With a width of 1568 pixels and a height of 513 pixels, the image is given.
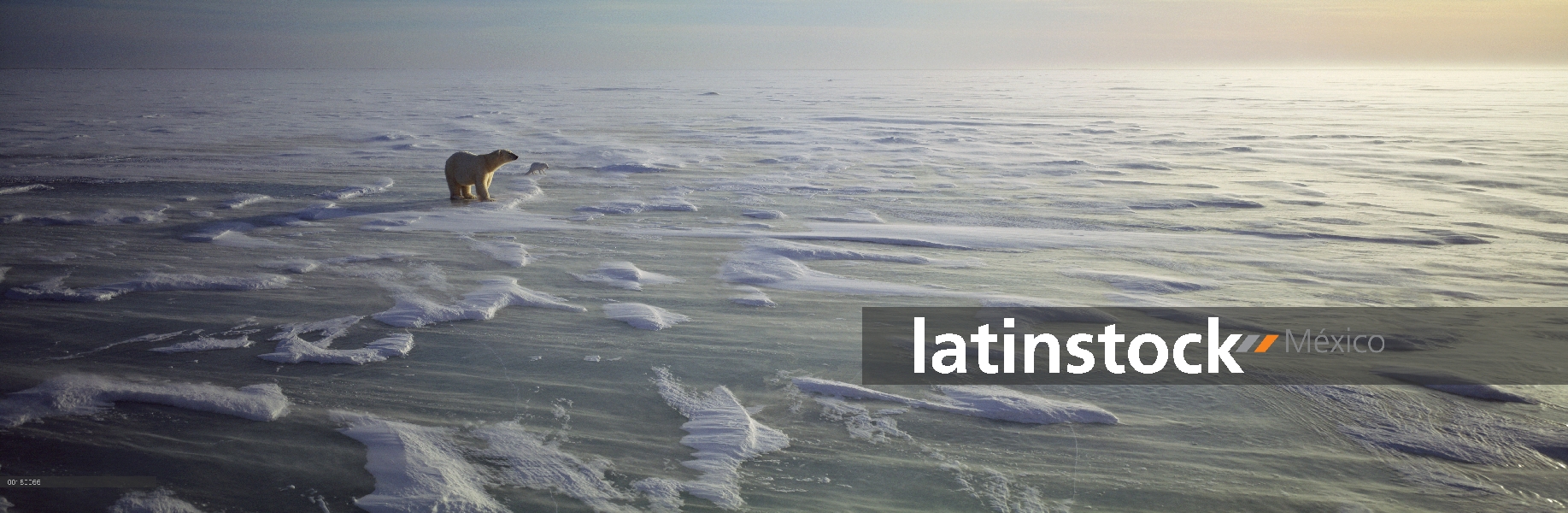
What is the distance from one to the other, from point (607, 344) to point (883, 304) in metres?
1.50

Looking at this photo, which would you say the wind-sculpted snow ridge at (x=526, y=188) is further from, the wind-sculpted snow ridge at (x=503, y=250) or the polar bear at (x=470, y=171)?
the wind-sculpted snow ridge at (x=503, y=250)

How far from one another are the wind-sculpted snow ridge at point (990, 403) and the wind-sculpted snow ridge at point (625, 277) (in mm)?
1723

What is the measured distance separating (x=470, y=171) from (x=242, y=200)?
6.85ft

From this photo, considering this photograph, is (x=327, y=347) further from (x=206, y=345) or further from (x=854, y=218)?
(x=854, y=218)

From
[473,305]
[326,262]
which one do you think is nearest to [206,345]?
[473,305]

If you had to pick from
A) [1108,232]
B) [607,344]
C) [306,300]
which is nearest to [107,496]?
[607,344]

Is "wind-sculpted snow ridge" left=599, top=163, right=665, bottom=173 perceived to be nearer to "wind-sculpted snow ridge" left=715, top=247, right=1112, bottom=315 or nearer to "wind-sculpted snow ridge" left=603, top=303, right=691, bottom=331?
"wind-sculpted snow ridge" left=715, top=247, right=1112, bottom=315

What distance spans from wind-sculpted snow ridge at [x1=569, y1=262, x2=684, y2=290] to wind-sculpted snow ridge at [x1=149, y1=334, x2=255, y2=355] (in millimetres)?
1745

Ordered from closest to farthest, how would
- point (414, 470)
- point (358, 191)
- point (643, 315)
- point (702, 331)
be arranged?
point (414, 470) < point (702, 331) < point (643, 315) < point (358, 191)

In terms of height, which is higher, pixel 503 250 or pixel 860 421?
pixel 503 250

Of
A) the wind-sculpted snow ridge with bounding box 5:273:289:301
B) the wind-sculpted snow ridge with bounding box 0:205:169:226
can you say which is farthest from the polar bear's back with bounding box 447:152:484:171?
the wind-sculpted snow ridge with bounding box 5:273:289:301

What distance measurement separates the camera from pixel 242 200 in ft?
25.0

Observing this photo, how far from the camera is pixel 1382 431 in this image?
2.93 m

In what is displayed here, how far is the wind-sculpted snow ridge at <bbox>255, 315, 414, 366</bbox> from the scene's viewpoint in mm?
3533
